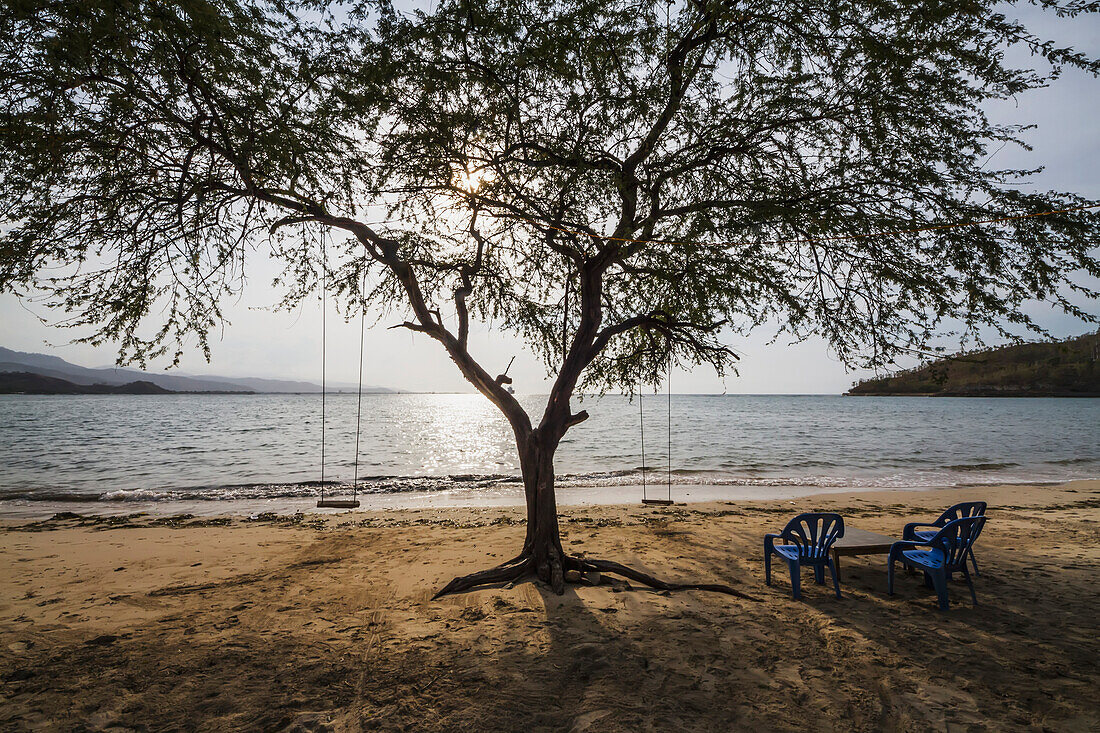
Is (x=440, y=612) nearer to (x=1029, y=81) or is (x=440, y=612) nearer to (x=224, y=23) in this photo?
(x=224, y=23)

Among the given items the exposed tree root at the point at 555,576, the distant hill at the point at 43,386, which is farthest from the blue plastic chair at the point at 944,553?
the distant hill at the point at 43,386

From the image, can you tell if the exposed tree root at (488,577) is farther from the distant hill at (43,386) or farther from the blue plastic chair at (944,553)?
the distant hill at (43,386)

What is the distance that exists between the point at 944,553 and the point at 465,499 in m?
13.4

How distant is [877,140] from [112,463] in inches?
1175

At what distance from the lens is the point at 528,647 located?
4.40 metres

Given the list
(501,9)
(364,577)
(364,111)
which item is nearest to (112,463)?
(364,577)

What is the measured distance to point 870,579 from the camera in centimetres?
629

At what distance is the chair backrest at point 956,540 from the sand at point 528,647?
0.45 meters

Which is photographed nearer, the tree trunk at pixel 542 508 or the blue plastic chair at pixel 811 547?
the blue plastic chair at pixel 811 547

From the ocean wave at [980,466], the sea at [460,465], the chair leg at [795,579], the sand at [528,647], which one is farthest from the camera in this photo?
the ocean wave at [980,466]

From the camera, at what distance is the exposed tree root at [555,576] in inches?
231

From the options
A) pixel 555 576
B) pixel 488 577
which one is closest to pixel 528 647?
pixel 555 576

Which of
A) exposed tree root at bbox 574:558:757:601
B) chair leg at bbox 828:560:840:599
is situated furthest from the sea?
chair leg at bbox 828:560:840:599

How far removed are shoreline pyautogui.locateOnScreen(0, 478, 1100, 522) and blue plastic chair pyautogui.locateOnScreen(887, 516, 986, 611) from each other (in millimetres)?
8853
